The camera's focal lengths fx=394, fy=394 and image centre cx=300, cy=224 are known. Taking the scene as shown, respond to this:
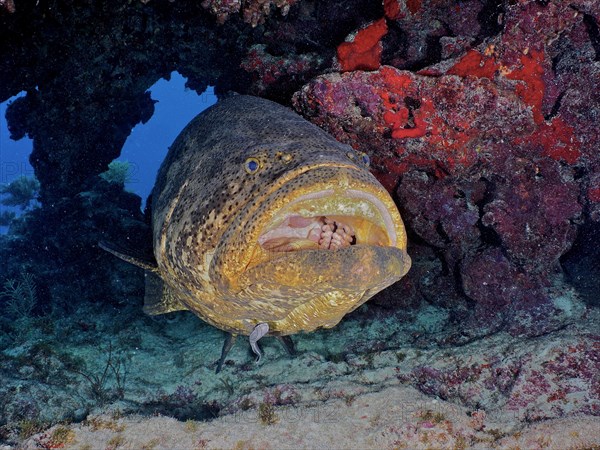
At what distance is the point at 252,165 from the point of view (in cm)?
323

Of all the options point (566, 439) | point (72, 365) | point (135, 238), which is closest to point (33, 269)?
point (135, 238)

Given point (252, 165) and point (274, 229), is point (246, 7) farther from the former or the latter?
point (274, 229)

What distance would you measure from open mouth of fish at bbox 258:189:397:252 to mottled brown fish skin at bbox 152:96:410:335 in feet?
0.05

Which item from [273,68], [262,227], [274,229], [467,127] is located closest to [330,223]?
[274,229]

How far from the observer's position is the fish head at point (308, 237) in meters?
2.74

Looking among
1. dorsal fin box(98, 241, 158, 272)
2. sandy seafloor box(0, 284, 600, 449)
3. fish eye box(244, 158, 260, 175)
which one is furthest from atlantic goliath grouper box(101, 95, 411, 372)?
sandy seafloor box(0, 284, 600, 449)

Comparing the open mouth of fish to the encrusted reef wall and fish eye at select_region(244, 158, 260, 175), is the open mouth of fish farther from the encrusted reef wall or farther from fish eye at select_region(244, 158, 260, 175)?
the encrusted reef wall

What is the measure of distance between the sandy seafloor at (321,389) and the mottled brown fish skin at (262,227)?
88 cm

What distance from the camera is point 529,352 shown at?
4023mm

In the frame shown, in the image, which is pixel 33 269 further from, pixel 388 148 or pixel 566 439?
pixel 566 439

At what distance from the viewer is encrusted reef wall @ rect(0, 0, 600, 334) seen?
14.4ft

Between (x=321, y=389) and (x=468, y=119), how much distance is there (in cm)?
333

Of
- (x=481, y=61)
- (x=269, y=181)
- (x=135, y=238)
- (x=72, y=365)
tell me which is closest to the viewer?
(x=269, y=181)

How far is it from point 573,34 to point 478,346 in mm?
3690
